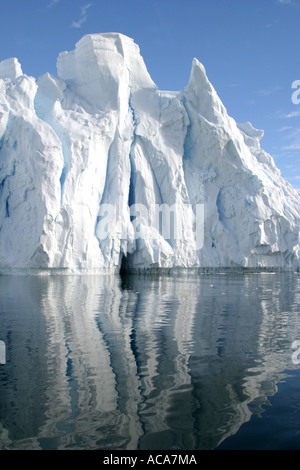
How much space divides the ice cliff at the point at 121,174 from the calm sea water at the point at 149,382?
1483 centimetres

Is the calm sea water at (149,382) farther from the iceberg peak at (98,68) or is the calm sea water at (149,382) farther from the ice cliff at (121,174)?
the iceberg peak at (98,68)

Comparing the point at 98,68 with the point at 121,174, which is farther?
the point at 98,68

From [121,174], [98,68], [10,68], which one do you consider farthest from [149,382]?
[10,68]

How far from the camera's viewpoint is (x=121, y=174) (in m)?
27.0

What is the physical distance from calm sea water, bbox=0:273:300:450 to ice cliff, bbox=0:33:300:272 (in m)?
14.8

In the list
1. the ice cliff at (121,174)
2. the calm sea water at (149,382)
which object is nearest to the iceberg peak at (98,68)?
the ice cliff at (121,174)

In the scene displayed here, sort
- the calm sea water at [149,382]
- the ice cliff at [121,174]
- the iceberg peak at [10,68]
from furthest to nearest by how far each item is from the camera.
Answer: the iceberg peak at [10,68]
the ice cliff at [121,174]
the calm sea water at [149,382]

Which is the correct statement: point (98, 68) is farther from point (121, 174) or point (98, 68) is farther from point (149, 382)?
point (149, 382)

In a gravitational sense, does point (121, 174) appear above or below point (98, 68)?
below

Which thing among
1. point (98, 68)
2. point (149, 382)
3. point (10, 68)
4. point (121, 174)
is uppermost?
point (10, 68)

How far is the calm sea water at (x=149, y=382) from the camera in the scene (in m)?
3.41

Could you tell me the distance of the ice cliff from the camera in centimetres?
2344

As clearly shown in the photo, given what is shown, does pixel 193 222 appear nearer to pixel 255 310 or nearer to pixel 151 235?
pixel 151 235

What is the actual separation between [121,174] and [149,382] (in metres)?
23.1
